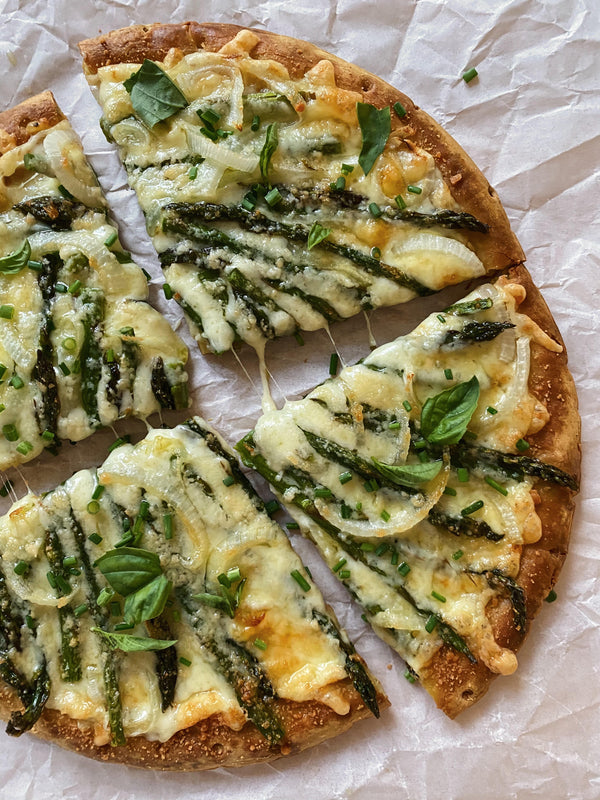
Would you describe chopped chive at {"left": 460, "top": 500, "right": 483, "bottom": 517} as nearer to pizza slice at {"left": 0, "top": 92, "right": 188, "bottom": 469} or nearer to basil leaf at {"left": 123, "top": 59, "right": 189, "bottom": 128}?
pizza slice at {"left": 0, "top": 92, "right": 188, "bottom": 469}

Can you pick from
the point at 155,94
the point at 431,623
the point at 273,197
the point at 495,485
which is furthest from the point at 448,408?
the point at 155,94

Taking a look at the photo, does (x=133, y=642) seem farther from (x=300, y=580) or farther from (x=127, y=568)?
(x=300, y=580)

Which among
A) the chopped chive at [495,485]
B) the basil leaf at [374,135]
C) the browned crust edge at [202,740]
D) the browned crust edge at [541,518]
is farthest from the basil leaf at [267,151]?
the browned crust edge at [202,740]

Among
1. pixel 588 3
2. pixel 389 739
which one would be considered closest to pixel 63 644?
pixel 389 739

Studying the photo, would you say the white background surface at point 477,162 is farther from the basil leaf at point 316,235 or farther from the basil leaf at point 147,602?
the basil leaf at point 147,602

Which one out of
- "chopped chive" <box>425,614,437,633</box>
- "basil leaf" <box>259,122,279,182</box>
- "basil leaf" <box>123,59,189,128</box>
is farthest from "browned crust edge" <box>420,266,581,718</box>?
"basil leaf" <box>123,59,189,128</box>

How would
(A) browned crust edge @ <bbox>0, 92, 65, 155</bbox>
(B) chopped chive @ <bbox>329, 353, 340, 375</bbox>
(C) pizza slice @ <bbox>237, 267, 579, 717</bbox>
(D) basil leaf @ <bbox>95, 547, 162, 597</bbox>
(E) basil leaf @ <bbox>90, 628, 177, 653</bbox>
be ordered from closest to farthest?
1. (E) basil leaf @ <bbox>90, 628, 177, 653</bbox>
2. (D) basil leaf @ <bbox>95, 547, 162, 597</bbox>
3. (C) pizza slice @ <bbox>237, 267, 579, 717</bbox>
4. (A) browned crust edge @ <bbox>0, 92, 65, 155</bbox>
5. (B) chopped chive @ <bbox>329, 353, 340, 375</bbox>
